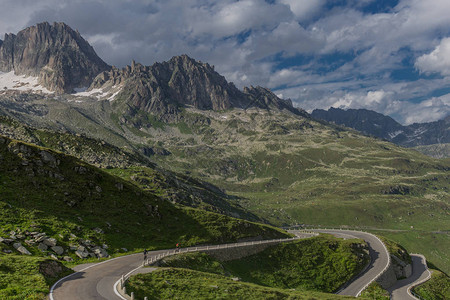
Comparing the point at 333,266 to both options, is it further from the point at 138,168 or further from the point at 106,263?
the point at 138,168

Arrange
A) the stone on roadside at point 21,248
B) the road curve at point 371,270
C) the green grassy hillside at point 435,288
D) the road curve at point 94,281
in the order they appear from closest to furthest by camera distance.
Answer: the road curve at point 94,281 → the stone on roadside at point 21,248 → the road curve at point 371,270 → the green grassy hillside at point 435,288

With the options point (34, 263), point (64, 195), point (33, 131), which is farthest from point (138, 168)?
point (34, 263)

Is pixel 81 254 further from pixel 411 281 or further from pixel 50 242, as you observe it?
pixel 411 281

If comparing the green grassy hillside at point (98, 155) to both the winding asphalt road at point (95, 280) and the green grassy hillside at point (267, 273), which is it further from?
the winding asphalt road at point (95, 280)

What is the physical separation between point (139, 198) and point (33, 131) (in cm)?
12218

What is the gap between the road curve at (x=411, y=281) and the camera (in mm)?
86875

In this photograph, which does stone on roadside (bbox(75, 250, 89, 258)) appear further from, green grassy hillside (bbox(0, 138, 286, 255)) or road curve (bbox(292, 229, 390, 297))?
road curve (bbox(292, 229, 390, 297))

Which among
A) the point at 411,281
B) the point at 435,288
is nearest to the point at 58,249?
the point at 411,281

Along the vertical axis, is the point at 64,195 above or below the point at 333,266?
above

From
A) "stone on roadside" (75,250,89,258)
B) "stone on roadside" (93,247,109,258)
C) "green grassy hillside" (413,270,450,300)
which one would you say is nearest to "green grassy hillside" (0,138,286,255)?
"stone on roadside" (93,247,109,258)

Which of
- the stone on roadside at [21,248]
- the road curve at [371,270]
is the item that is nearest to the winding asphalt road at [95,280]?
the stone on roadside at [21,248]

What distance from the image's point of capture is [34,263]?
36.0m

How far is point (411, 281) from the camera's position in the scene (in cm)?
10425

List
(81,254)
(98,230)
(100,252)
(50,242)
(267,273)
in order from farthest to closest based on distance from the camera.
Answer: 1. (267,273)
2. (98,230)
3. (100,252)
4. (81,254)
5. (50,242)
